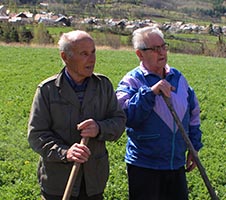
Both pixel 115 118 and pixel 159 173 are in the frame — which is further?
pixel 159 173

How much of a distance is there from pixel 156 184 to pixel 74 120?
3.36 feet

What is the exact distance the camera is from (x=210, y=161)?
6.62 metres

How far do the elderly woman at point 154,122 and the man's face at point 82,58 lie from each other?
0.55m

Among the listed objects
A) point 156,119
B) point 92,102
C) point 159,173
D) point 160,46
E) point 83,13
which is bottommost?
point 83,13

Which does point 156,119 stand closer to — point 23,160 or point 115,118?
point 115,118

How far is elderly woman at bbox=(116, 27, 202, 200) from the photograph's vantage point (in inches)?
143

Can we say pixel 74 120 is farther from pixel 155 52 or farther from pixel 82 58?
pixel 155 52

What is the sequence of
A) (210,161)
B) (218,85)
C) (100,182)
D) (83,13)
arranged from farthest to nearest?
→ (83,13) → (218,85) → (210,161) → (100,182)

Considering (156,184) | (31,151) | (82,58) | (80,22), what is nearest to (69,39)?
(82,58)

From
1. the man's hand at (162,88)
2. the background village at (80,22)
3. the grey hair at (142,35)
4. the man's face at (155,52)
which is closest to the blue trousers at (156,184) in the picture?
the man's hand at (162,88)

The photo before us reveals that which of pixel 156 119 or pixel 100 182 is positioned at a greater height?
pixel 156 119

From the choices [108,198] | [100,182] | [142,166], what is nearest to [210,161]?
[108,198]

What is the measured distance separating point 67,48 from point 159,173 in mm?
1330

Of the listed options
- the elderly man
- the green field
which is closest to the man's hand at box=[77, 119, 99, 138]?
the elderly man
